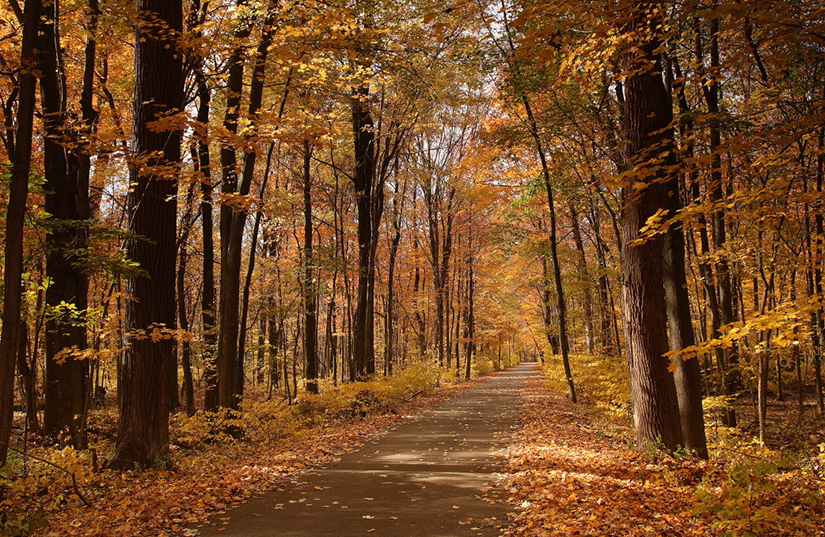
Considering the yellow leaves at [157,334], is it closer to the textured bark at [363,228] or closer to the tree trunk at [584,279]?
the textured bark at [363,228]

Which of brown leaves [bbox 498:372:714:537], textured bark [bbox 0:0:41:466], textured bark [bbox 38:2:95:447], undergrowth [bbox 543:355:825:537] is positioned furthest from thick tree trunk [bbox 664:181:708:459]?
textured bark [bbox 38:2:95:447]

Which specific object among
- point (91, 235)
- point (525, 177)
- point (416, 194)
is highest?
point (416, 194)

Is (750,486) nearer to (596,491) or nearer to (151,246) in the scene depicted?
(596,491)

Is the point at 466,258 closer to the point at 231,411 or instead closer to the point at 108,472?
the point at 231,411

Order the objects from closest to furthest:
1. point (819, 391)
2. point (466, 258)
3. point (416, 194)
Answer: point (819, 391) → point (416, 194) → point (466, 258)

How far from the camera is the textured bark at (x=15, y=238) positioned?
4363 mm

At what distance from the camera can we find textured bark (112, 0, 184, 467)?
6.79 metres

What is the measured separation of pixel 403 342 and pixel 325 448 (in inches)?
1117

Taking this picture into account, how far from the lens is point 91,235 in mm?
7102

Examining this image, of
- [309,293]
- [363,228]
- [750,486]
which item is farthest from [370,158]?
[750,486]

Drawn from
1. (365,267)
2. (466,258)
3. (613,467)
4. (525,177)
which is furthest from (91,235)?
(466,258)

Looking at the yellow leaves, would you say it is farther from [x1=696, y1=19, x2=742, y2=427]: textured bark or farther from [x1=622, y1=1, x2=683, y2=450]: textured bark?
[x1=696, y1=19, x2=742, y2=427]: textured bark

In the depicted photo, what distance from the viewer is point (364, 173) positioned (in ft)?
53.8

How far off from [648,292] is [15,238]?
289 inches
